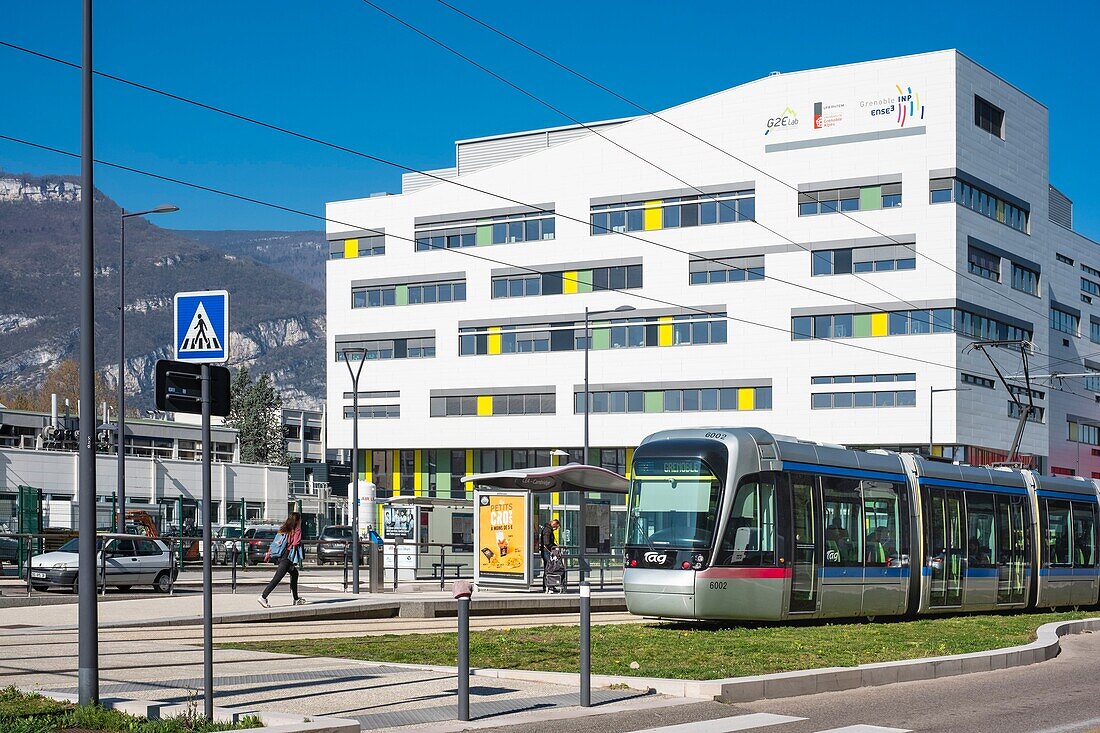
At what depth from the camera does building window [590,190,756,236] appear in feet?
216

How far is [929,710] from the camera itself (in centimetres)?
1184

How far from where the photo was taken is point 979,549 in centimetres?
2634

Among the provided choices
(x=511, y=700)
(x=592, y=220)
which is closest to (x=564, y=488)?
(x=511, y=700)

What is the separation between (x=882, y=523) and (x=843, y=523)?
1.24 m

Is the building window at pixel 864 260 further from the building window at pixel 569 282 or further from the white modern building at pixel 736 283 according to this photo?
the building window at pixel 569 282

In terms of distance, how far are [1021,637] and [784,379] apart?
45.7 metres

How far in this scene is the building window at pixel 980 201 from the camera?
61.7m

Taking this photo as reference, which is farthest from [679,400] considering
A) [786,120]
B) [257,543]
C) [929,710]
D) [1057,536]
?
[929,710]

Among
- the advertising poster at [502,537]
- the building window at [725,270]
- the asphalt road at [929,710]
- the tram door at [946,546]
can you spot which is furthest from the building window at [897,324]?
the asphalt road at [929,710]

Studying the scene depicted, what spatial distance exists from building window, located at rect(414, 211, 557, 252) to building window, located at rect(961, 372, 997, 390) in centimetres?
2146

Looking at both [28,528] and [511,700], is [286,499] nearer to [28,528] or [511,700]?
[28,528]

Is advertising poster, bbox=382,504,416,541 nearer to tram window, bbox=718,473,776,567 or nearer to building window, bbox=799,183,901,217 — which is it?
building window, bbox=799,183,901,217

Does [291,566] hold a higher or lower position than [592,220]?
lower

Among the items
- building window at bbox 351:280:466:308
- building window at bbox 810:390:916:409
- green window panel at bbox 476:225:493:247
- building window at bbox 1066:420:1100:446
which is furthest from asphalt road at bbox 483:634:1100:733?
building window at bbox 1066:420:1100:446
